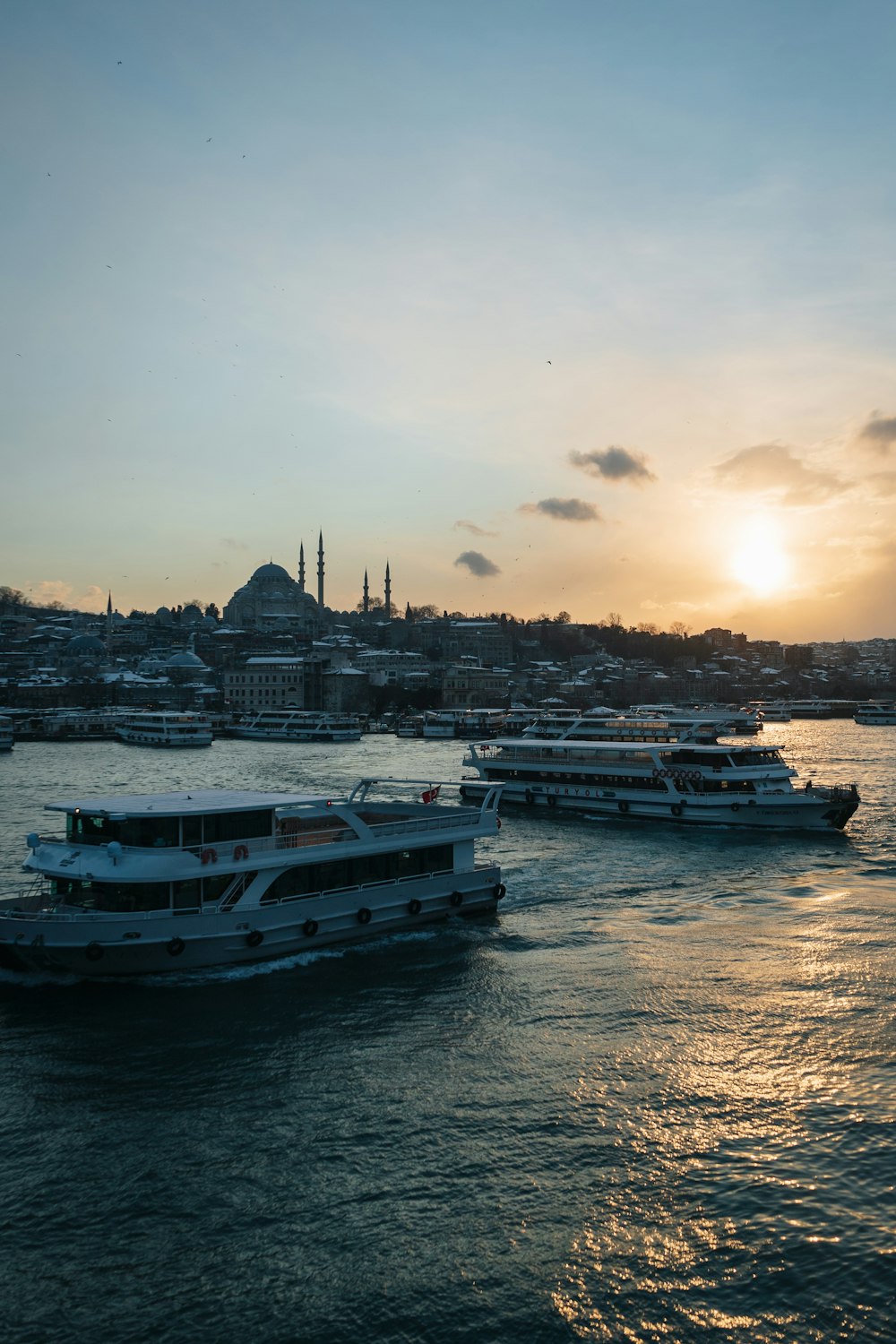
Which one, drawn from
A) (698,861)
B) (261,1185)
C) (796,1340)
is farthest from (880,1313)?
(698,861)

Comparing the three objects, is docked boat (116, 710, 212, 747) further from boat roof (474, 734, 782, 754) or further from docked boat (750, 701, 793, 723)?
docked boat (750, 701, 793, 723)

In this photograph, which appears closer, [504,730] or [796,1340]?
[796,1340]

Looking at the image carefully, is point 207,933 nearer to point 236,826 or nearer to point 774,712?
point 236,826

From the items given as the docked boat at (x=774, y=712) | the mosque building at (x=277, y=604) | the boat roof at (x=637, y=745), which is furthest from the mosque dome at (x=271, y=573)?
the boat roof at (x=637, y=745)

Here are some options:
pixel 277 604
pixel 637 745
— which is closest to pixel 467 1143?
pixel 637 745

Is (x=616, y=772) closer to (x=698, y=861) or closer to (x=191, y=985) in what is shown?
(x=698, y=861)
